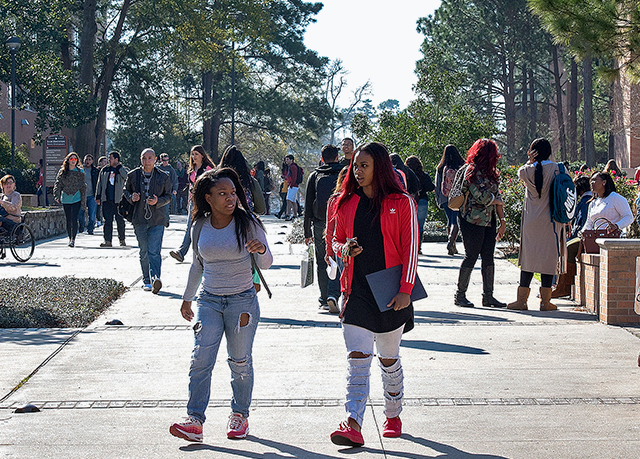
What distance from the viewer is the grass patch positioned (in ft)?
28.0

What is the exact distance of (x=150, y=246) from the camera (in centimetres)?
1099

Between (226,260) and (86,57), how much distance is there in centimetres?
2836

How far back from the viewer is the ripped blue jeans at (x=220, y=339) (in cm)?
496

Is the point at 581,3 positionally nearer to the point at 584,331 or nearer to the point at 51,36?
the point at 584,331

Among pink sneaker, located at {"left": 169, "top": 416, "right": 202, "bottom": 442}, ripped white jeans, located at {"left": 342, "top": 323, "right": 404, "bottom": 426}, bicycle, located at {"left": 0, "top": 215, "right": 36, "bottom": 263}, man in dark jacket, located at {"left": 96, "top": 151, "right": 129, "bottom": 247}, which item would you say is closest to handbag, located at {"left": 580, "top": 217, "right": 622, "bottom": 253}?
ripped white jeans, located at {"left": 342, "top": 323, "right": 404, "bottom": 426}

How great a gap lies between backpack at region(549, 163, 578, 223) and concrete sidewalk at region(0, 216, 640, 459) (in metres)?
1.05

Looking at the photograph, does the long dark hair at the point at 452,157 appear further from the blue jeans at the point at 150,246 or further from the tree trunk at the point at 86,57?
the tree trunk at the point at 86,57

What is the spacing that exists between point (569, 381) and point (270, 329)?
3.08 m

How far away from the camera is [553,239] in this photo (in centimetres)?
906

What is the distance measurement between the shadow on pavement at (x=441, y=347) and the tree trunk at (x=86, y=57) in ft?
84.0

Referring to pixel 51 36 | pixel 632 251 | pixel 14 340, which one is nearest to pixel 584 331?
pixel 632 251

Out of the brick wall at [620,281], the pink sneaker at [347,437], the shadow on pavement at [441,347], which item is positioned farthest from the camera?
the brick wall at [620,281]

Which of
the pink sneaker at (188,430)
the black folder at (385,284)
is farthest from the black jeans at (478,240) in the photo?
the pink sneaker at (188,430)

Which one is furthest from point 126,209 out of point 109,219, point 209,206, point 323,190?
point 209,206
